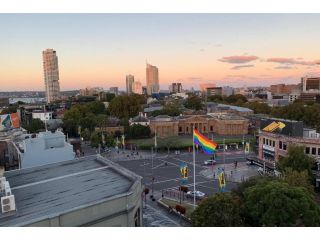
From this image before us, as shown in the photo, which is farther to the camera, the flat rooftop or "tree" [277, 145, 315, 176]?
"tree" [277, 145, 315, 176]

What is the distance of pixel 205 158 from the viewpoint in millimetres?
63969

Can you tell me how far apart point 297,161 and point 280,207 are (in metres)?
18.4

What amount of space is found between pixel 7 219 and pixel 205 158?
49247mm

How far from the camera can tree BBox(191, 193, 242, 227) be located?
990 inches

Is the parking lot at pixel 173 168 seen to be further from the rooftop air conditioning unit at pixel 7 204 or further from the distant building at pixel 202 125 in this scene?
the rooftop air conditioning unit at pixel 7 204

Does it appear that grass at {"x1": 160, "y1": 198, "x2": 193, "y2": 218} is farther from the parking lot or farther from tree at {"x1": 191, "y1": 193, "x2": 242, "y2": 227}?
tree at {"x1": 191, "y1": 193, "x2": 242, "y2": 227}

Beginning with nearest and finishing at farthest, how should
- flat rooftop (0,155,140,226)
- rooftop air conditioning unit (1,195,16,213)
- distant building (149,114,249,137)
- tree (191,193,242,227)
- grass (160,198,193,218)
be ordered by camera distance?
rooftop air conditioning unit (1,195,16,213) < flat rooftop (0,155,140,226) < tree (191,193,242,227) < grass (160,198,193,218) < distant building (149,114,249,137)

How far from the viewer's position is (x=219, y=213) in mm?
25281

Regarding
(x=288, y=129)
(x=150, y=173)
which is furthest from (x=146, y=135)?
(x=288, y=129)

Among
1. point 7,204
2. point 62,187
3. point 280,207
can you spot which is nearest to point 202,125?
point 280,207

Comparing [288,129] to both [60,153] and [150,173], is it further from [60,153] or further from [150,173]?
[60,153]

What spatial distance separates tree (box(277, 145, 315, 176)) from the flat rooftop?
25170 millimetres

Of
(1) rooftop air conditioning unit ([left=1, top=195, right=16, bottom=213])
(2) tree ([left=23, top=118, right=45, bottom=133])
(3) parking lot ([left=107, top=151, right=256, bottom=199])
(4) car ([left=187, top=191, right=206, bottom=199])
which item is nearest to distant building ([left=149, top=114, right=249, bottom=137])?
(3) parking lot ([left=107, top=151, right=256, bottom=199])

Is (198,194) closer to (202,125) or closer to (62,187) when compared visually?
(62,187)
